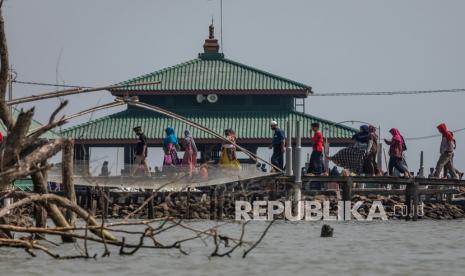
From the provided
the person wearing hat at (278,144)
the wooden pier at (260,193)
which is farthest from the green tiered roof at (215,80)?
the person wearing hat at (278,144)

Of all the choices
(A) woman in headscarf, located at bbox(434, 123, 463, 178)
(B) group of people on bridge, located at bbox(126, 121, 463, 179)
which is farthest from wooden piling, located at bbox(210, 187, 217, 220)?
(A) woman in headscarf, located at bbox(434, 123, 463, 178)

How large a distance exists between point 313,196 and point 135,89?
13.6 m

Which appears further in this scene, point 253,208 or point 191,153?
point 253,208

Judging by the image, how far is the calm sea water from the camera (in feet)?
76.7

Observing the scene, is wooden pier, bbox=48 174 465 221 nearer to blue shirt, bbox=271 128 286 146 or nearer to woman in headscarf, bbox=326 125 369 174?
woman in headscarf, bbox=326 125 369 174

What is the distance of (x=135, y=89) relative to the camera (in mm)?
60062

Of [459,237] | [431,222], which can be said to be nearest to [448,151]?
[431,222]

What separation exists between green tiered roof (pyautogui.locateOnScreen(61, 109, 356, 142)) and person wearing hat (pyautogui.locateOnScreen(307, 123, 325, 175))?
58.1ft

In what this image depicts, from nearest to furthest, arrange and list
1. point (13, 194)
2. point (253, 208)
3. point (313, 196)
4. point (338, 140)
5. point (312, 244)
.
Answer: point (13, 194) < point (312, 244) < point (253, 208) < point (313, 196) < point (338, 140)

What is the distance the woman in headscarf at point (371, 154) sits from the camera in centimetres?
3947

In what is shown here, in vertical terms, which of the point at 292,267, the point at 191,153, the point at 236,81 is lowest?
the point at 292,267

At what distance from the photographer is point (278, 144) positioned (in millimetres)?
39625

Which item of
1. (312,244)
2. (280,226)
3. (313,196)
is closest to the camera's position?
(312,244)

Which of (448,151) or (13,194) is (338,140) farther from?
(13,194)
